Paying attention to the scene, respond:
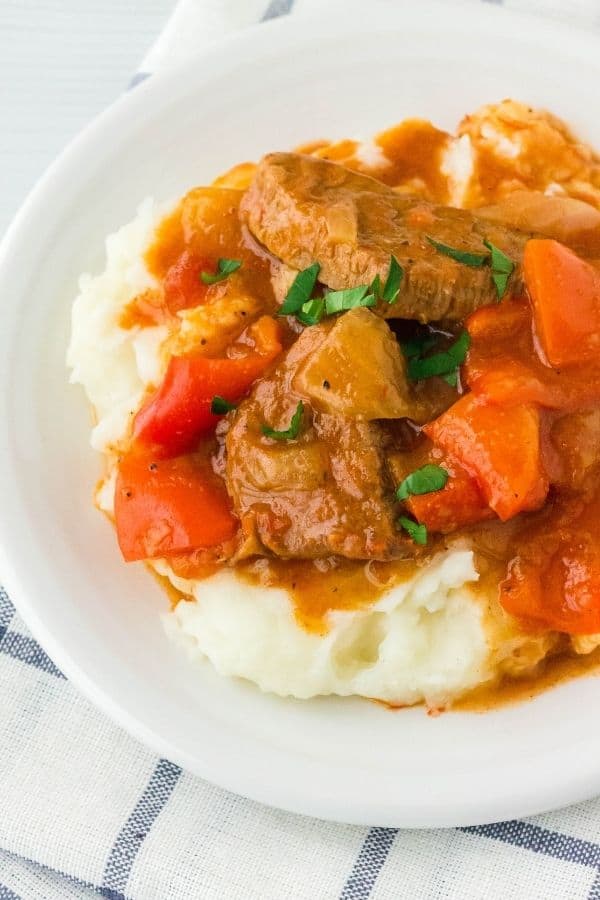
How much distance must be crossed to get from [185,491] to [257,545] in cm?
39

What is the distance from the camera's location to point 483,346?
15.5ft

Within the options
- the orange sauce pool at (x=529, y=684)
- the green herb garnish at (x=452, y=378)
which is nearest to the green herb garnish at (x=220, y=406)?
the green herb garnish at (x=452, y=378)

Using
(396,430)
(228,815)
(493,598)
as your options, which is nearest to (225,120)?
(396,430)

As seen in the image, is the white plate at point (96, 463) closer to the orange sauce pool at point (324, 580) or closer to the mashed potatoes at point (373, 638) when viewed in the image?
the mashed potatoes at point (373, 638)

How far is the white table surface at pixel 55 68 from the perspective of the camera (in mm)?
7125

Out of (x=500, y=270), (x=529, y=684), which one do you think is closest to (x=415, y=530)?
(x=529, y=684)

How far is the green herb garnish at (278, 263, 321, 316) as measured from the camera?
4.84 metres

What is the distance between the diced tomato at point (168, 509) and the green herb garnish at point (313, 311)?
794 mm

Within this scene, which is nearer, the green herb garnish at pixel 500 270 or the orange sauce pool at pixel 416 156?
the green herb garnish at pixel 500 270

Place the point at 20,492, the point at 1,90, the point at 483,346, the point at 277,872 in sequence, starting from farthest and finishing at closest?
the point at 1,90, the point at 20,492, the point at 483,346, the point at 277,872

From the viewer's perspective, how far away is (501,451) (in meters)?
4.37

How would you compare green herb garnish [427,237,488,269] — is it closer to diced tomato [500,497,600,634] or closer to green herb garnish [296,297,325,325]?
green herb garnish [296,297,325,325]

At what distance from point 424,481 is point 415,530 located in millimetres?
205

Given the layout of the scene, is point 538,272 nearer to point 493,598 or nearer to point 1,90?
point 493,598
